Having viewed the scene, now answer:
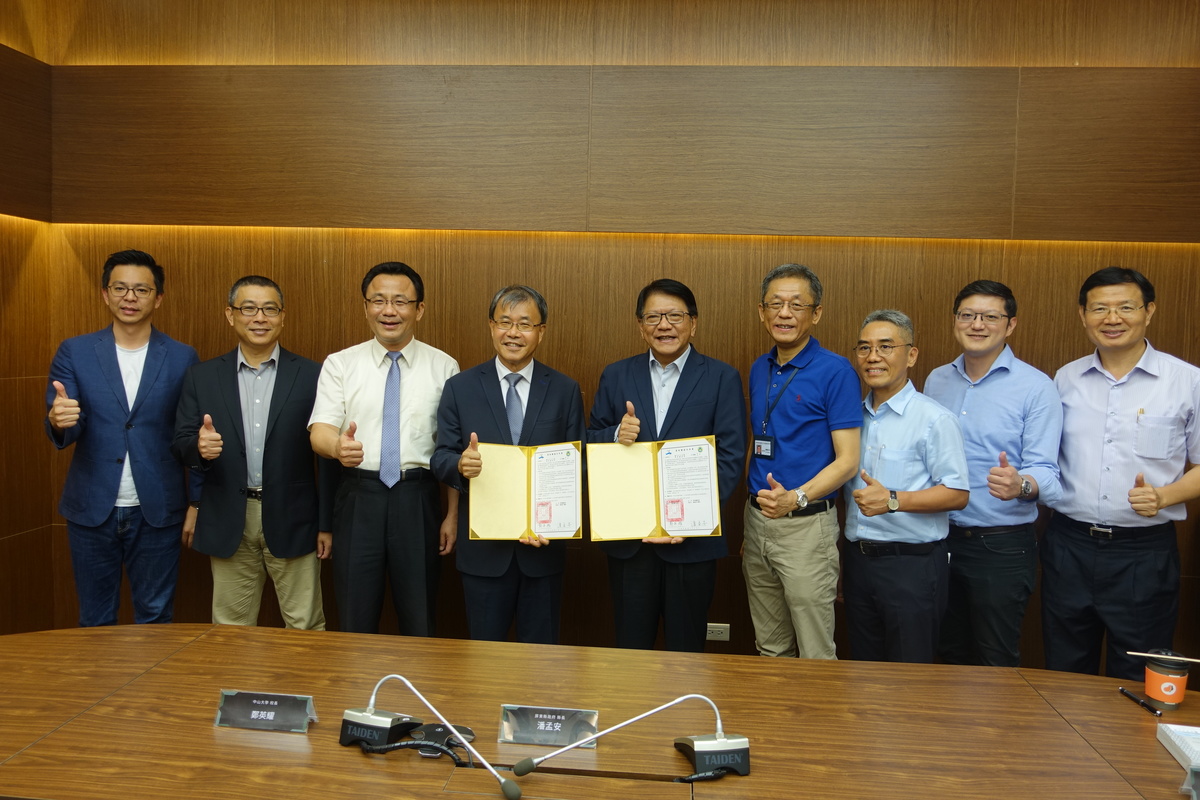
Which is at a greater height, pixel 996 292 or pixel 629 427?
pixel 996 292

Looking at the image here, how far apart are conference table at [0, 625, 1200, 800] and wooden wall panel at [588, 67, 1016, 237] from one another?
7.25 feet

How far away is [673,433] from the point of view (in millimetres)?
2975

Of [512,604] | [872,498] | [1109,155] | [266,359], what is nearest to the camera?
[872,498]

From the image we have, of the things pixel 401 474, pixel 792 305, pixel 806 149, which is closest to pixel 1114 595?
pixel 792 305

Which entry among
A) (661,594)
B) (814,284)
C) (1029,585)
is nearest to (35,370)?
(661,594)

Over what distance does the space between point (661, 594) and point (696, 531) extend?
14.5 inches

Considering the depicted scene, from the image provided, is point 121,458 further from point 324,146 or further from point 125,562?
point 324,146

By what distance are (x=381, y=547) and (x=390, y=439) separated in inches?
16.4

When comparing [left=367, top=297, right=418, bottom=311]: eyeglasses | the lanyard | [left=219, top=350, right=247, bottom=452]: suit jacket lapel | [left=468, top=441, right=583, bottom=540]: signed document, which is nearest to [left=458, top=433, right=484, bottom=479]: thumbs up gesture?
[left=468, top=441, right=583, bottom=540]: signed document

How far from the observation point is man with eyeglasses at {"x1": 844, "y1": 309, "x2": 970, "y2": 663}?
274 centimetres

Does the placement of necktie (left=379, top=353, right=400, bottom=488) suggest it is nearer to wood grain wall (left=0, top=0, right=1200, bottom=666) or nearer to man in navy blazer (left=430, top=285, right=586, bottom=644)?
man in navy blazer (left=430, top=285, right=586, bottom=644)

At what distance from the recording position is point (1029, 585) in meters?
2.95

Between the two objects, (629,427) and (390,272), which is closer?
(629,427)

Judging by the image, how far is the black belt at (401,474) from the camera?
3.06 m
